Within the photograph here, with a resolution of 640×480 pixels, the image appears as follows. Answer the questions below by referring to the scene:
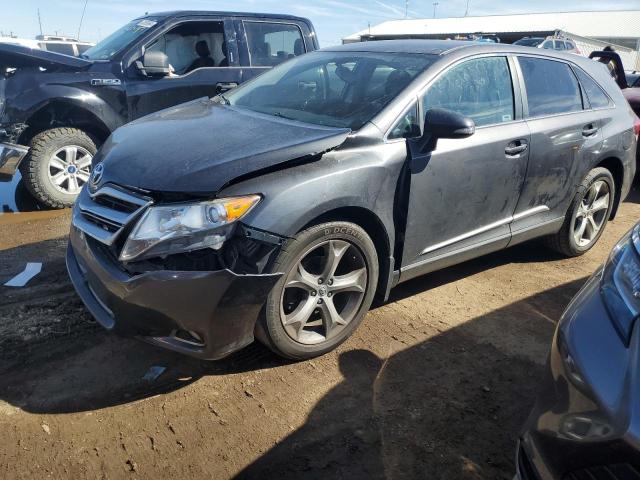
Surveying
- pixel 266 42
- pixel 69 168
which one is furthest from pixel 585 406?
pixel 266 42

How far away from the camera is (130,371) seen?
2.82m

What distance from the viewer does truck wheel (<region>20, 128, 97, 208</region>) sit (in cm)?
525

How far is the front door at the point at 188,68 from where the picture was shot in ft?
18.9

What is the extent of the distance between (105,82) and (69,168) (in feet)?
3.15

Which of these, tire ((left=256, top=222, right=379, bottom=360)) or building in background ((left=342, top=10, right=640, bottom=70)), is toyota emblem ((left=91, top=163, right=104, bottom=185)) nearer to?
tire ((left=256, top=222, right=379, bottom=360))

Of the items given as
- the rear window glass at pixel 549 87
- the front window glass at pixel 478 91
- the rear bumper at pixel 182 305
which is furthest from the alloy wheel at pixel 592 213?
the rear bumper at pixel 182 305

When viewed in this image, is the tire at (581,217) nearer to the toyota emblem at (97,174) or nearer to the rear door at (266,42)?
the toyota emblem at (97,174)

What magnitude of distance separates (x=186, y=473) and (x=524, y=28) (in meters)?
46.1

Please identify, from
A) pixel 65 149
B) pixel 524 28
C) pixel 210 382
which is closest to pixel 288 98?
pixel 210 382

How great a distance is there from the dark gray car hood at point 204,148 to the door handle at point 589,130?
7.55ft

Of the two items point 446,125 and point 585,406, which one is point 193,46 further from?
point 585,406

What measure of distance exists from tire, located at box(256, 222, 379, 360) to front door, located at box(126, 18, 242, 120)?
351cm

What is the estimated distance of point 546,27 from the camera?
4272cm

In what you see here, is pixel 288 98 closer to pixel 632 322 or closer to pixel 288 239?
pixel 288 239
